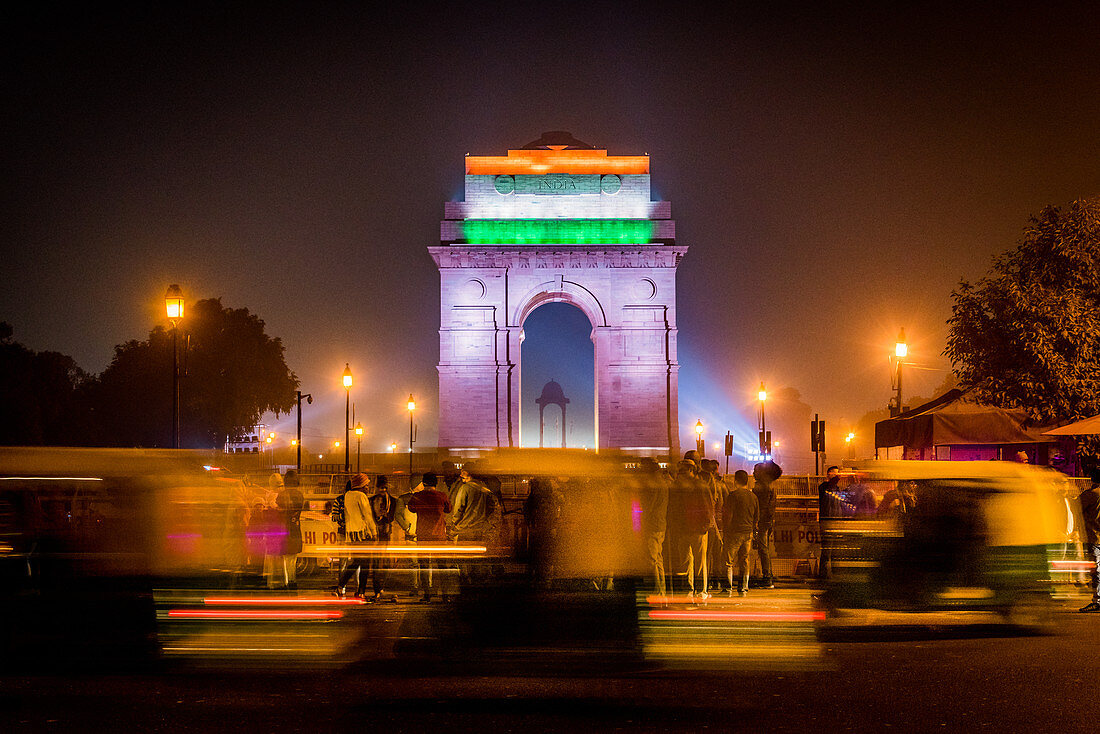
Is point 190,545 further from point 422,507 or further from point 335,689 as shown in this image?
point 422,507

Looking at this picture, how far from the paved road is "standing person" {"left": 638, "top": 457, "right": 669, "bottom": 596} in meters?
0.56

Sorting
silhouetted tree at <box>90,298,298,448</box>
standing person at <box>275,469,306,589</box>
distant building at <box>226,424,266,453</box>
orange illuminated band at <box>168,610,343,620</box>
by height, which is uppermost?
silhouetted tree at <box>90,298,298,448</box>

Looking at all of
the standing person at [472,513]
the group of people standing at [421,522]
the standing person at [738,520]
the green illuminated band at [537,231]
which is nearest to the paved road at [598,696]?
the group of people standing at [421,522]

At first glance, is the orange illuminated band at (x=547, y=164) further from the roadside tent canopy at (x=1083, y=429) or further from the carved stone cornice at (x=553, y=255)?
the roadside tent canopy at (x=1083, y=429)

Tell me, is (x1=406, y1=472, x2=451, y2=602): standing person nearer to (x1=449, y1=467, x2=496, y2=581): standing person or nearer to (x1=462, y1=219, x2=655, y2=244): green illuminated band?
(x1=449, y1=467, x2=496, y2=581): standing person

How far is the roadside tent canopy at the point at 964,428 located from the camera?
22.7 meters

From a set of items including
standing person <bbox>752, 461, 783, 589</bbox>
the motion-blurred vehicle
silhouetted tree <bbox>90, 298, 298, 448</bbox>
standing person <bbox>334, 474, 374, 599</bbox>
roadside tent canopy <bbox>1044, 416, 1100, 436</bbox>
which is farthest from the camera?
silhouetted tree <bbox>90, 298, 298, 448</bbox>

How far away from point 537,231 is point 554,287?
2473 mm

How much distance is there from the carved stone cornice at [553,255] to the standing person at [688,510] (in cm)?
3472

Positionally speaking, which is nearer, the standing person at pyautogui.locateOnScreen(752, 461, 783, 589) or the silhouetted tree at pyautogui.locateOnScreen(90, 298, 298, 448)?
the standing person at pyautogui.locateOnScreen(752, 461, 783, 589)

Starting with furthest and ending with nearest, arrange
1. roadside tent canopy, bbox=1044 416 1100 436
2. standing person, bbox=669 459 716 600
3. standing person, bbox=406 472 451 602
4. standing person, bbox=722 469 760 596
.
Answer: roadside tent canopy, bbox=1044 416 1100 436 < standing person, bbox=722 469 760 596 < standing person, bbox=406 472 451 602 < standing person, bbox=669 459 716 600

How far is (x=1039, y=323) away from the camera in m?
23.7

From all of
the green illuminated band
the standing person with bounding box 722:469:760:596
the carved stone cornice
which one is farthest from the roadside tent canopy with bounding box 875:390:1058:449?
the green illuminated band

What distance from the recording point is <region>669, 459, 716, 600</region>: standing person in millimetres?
12352
